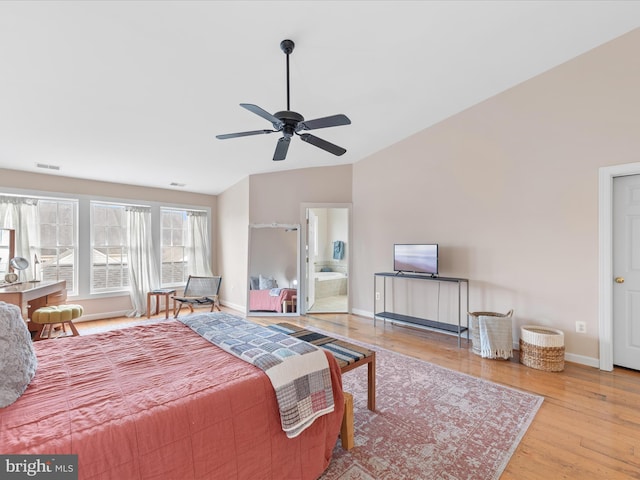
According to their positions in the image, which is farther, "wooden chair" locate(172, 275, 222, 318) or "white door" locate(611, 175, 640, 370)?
"wooden chair" locate(172, 275, 222, 318)

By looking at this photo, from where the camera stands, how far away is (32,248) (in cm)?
457

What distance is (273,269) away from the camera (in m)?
5.51

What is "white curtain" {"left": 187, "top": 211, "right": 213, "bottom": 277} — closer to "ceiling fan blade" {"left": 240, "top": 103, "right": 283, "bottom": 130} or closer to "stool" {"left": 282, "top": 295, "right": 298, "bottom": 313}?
"stool" {"left": 282, "top": 295, "right": 298, "bottom": 313}

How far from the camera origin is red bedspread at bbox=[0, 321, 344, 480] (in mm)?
1097

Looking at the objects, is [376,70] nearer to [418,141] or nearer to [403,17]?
[403,17]

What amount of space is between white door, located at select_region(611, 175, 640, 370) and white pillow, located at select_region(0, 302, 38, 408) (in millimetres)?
4641

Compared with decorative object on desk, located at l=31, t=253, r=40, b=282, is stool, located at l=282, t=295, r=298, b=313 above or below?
below

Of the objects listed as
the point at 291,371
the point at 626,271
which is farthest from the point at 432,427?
the point at 626,271

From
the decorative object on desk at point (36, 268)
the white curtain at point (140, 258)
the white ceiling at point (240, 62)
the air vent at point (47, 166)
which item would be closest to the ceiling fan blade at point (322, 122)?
the white ceiling at point (240, 62)

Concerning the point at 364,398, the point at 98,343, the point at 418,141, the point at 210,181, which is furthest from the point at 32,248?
the point at 418,141

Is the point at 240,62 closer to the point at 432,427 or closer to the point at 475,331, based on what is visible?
the point at 432,427

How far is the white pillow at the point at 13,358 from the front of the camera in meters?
1.30

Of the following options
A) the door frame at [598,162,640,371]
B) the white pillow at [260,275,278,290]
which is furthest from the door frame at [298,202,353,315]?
the door frame at [598,162,640,371]

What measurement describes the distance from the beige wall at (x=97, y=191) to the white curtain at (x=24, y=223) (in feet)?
0.64
